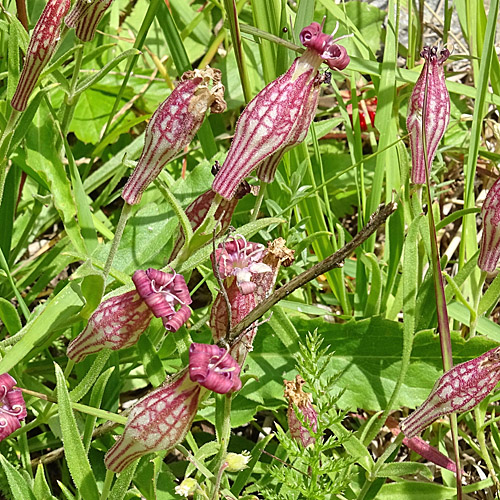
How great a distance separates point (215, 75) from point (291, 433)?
986 millimetres

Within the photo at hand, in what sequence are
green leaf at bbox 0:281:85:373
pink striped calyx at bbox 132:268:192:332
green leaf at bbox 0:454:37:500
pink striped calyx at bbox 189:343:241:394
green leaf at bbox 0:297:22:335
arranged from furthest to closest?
1. green leaf at bbox 0:297:22:335
2. green leaf at bbox 0:454:37:500
3. green leaf at bbox 0:281:85:373
4. pink striped calyx at bbox 132:268:192:332
5. pink striped calyx at bbox 189:343:241:394

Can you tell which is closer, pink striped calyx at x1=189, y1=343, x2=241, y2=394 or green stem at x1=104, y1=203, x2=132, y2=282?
pink striped calyx at x1=189, y1=343, x2=241, y2=394

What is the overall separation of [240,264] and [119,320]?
1.09ft

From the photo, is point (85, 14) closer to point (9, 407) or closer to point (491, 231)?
point (9, 407)

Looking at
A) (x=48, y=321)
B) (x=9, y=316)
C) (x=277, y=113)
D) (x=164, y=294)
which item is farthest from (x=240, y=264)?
(x=9, y=316)

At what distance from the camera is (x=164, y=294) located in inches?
66.6

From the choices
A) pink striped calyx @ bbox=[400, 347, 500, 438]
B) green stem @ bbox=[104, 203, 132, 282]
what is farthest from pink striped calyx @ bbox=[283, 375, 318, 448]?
green stem @ bbox=[104, 203, 132, 282]

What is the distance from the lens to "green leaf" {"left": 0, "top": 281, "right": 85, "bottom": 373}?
180 cm

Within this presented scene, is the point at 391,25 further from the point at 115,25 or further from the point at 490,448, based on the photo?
the point at 490,448

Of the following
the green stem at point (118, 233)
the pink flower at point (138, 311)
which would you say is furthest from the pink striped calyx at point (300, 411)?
the green stem at point (118, 233)

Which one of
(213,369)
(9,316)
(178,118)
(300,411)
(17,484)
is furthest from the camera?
(9,316)

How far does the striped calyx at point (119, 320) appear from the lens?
1739 mm

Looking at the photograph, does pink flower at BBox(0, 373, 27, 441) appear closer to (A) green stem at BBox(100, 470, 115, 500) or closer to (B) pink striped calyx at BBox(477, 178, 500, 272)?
(A) green stem at BBox(100, 470, 115, 500)

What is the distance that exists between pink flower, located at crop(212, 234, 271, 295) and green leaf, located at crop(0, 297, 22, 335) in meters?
0.66
